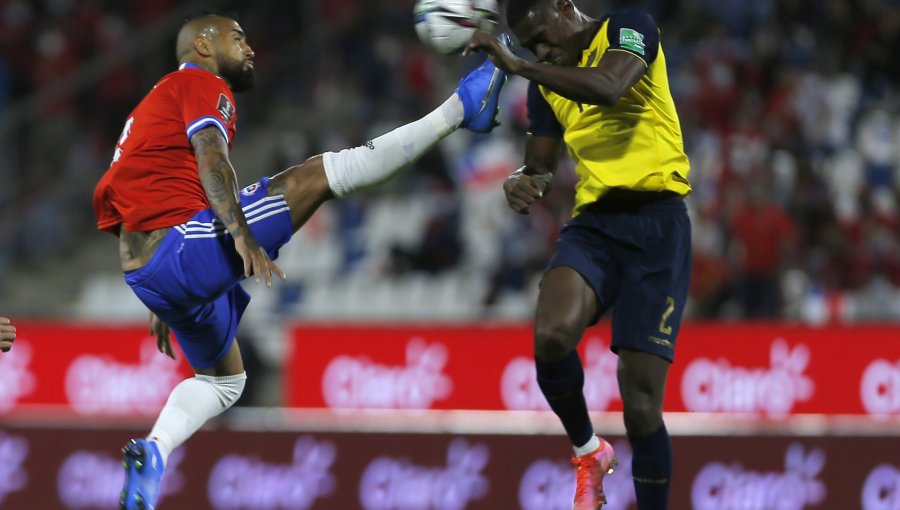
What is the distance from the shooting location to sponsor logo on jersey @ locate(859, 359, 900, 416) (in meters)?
11.0

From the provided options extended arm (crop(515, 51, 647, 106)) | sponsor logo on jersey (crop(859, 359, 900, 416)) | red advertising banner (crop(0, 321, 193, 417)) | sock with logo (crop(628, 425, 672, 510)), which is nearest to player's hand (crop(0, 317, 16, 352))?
extended arm (crop(515, 51, 647, 106))

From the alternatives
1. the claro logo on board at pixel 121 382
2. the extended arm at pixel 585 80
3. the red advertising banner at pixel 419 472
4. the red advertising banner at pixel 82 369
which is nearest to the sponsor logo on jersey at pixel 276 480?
the red advertising banner at pixel 419 472

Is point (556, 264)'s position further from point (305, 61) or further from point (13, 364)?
point (305, 61)

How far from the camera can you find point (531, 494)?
26.5 feet

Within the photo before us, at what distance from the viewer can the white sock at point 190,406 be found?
5859 millimetres

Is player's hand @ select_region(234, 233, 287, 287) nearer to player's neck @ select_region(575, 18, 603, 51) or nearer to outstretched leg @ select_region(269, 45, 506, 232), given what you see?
outstretched leg @ select_region(269, 45, 506, 232)

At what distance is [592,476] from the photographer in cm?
584

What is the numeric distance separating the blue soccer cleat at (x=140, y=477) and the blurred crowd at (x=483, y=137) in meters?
7.25

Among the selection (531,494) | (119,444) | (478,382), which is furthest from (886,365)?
(119,444)

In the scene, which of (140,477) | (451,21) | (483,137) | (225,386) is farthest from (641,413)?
(483,137)

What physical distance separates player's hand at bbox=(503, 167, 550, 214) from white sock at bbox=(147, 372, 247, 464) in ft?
4.85

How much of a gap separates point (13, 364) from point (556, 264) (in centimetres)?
824

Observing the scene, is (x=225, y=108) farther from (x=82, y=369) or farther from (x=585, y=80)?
(x=82, y=369)

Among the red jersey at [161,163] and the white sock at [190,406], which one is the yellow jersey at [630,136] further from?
the white sock at [190,406]
